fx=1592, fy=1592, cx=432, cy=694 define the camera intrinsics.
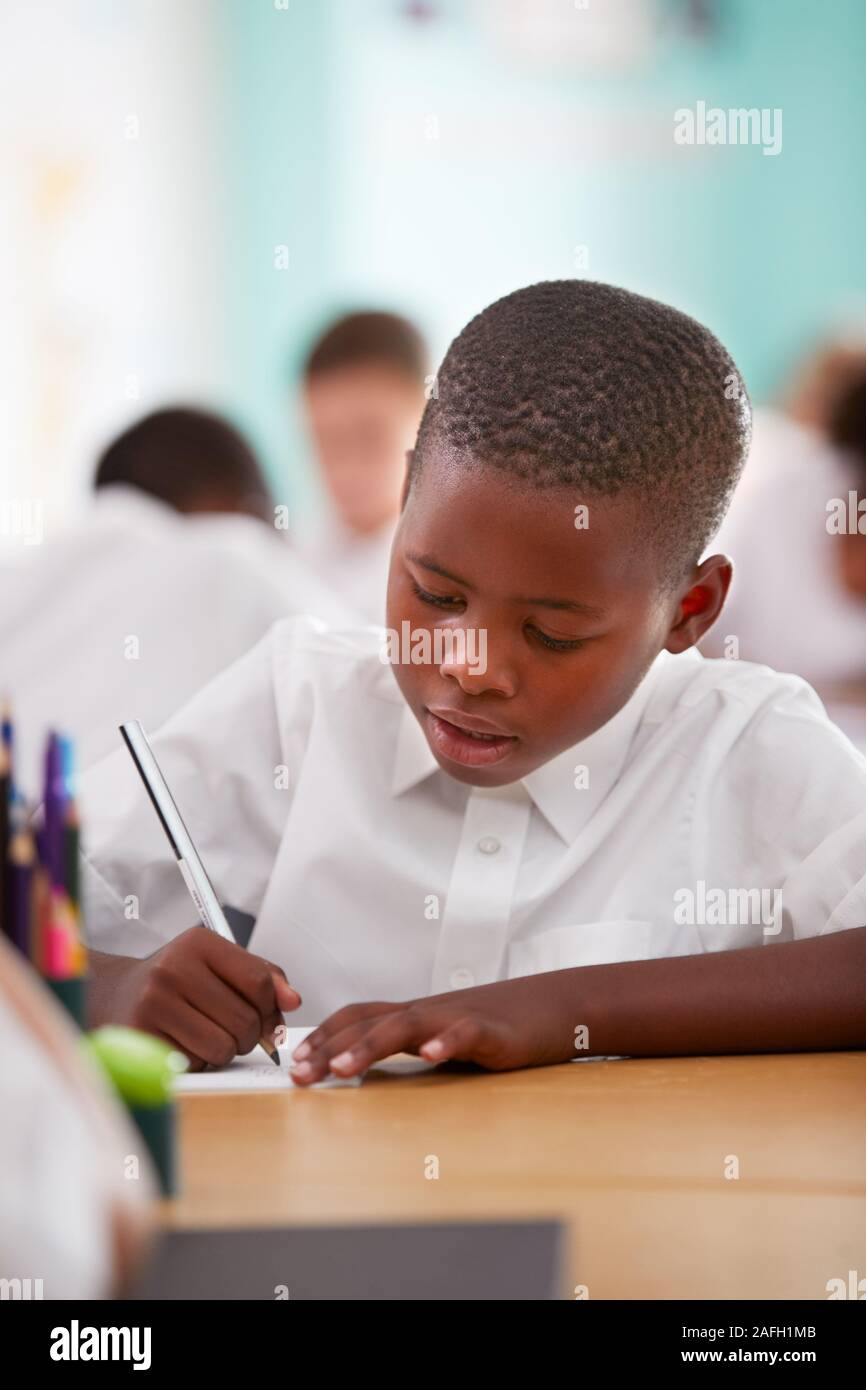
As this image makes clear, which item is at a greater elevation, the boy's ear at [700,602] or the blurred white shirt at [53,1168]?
the boy's ear at [700,602]

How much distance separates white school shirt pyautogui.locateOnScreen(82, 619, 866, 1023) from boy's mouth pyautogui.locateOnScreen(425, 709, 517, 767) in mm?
108

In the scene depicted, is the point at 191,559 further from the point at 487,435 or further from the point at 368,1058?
the point at 368,1058

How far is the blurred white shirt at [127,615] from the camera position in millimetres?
2094

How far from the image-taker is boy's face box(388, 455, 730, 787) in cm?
99

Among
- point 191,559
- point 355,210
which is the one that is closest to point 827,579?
point 191,559

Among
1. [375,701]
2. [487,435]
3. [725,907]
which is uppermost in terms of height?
[487,435]

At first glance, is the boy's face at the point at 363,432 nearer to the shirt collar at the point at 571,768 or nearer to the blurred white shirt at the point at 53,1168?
the shirt collar at the point at 571,768

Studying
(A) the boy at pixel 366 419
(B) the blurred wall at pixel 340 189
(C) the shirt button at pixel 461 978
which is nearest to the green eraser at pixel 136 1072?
(C) the shirt button at pixel 461 978

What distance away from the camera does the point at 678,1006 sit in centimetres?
94

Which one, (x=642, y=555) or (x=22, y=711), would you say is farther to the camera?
(x=22, y=711)

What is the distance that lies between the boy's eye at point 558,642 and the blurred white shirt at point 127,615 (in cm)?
106

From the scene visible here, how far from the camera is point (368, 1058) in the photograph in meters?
0.81

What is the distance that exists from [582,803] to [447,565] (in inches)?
10.1

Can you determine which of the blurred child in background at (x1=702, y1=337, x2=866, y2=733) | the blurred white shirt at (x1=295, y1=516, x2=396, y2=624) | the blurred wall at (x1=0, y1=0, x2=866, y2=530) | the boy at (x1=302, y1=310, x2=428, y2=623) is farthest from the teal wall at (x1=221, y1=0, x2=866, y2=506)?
the blurred child in background at (x1=702, y1=337, x2=866, y2=733)
